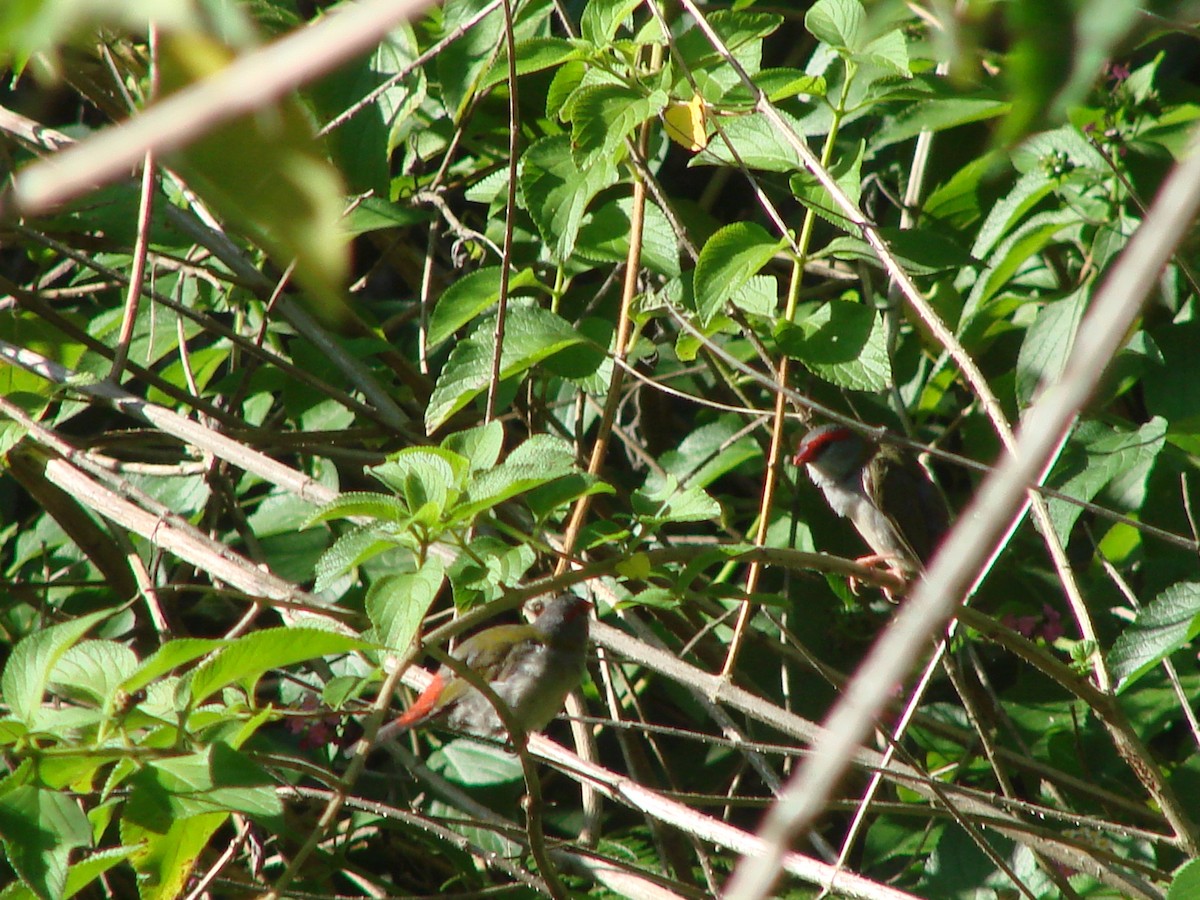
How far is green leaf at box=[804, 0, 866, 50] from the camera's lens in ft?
9.21

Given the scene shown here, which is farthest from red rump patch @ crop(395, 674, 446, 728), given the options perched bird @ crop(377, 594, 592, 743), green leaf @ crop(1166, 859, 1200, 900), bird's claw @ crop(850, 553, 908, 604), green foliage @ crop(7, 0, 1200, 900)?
green leaf @ crop(1166, 859, 1200, 900)

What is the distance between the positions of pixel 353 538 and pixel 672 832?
6.27ft

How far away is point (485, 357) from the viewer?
295cm

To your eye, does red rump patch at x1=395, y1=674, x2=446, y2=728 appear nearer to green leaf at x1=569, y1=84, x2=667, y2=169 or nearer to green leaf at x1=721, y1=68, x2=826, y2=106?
green leaf at x1=569, y1=84, x2=667, y2=169

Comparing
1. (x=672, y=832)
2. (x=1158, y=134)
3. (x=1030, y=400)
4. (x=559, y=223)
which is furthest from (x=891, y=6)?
(x=672, y=832)

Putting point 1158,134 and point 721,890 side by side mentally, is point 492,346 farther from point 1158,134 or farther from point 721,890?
point 1158,134

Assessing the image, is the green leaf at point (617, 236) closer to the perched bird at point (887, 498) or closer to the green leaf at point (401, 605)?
the perched bird at point (887, 498)

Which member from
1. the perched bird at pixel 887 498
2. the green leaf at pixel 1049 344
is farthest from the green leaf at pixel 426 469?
the perched bird at pixel 887 498

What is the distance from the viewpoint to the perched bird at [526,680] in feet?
11.6

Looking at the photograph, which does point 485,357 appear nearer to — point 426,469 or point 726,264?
point 726,264

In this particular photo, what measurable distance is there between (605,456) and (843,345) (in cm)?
97

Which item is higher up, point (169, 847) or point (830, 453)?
point (169, 847)

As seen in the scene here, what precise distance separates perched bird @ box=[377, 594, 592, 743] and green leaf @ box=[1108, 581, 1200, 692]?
153 centimetres

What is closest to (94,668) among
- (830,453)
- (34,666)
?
(34,666)
